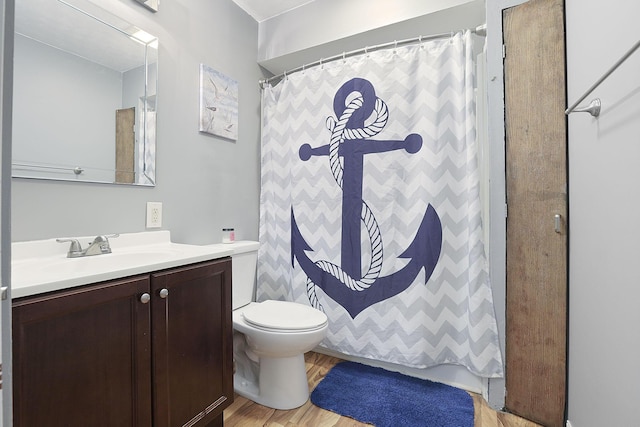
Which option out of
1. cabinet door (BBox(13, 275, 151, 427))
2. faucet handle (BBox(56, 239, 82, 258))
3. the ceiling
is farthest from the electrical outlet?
A: the ceiling

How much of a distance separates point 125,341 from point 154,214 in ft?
2.45

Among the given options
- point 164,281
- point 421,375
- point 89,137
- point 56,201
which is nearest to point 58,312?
point 164,281

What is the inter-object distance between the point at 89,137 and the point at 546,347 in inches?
87.5

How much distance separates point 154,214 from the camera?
153cm

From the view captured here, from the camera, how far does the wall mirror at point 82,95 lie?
45.0 inches

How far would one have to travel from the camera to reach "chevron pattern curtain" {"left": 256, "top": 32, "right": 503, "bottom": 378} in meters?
1.61

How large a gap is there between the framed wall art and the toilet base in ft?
4.49

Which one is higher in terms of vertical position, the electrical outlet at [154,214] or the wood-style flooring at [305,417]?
the electrical outlet at [154,214]

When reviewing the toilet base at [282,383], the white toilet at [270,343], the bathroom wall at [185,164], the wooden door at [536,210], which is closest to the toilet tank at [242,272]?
the white toilet at [270,343]

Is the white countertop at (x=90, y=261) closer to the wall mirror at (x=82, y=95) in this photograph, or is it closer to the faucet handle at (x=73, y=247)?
the faucet handle at (x=73, y=247)

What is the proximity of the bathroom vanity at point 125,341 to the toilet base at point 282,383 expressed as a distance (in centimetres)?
26

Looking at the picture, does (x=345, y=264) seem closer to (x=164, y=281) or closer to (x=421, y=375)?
(x=421, y=375)

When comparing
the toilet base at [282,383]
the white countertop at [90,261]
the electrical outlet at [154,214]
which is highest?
the electrical outlet at [154,214]

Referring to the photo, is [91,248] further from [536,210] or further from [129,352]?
[536,210]
